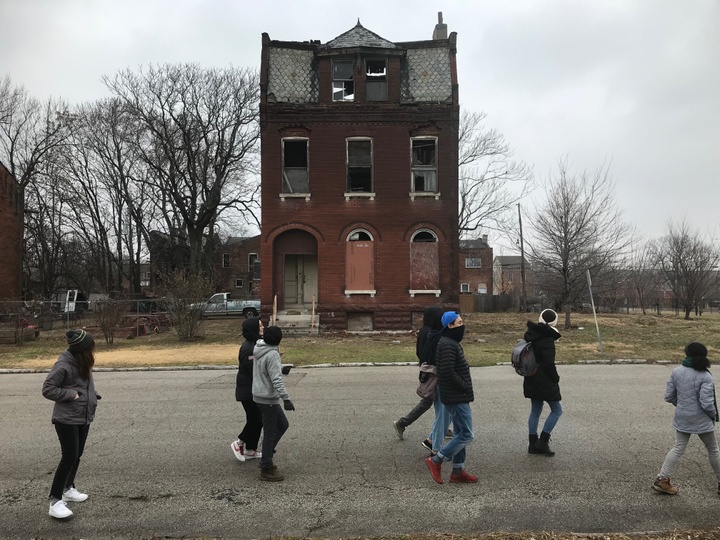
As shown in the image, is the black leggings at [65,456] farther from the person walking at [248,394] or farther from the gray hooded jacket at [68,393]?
the person walking at [248,394]

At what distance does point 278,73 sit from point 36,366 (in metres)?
14.9

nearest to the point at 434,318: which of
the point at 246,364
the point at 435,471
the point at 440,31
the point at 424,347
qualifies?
the point at 424,347

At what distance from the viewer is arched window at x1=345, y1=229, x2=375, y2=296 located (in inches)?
834

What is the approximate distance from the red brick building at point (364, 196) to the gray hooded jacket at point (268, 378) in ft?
52.0

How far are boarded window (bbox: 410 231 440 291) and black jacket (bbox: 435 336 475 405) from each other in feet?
53.4

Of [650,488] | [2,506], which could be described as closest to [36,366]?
[2,506]

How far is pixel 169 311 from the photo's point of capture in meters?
20.4

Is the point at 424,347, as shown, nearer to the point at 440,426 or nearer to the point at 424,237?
the point at 440,426

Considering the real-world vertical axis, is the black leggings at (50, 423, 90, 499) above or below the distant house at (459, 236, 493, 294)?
below

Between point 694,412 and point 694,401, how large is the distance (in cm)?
10

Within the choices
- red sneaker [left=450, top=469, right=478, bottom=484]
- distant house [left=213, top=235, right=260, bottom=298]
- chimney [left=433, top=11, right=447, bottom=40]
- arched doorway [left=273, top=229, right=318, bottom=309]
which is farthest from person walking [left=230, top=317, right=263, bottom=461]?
distant house [left=213, top=235, right=260, bottom=298]

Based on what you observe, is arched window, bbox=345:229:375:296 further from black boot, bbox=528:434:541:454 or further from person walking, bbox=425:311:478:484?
person walking, bbox=425:311:478:484

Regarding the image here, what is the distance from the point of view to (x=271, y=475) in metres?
5.02

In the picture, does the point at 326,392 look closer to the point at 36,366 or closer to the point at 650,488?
the point at 650,488
